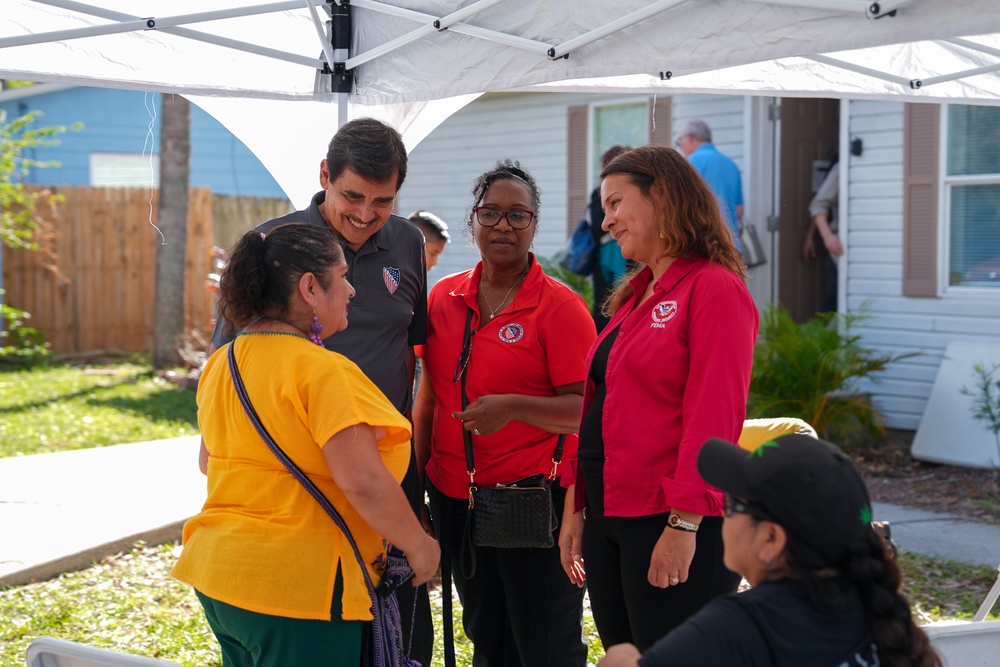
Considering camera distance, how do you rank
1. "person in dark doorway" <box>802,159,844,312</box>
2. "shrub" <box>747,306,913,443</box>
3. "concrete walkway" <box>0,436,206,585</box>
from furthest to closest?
"person in dark doorway" <box>802,159,844,312</box> → "shrub" <box>747,306,913,443</box> → "concrete walkway" <box>0,436,206,585</box>

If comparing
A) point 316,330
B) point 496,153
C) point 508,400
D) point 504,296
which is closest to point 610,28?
point 504,296

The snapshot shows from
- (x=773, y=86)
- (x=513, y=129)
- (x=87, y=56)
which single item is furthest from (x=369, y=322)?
(x=513, y=129)

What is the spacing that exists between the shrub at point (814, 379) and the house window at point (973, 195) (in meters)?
0.81

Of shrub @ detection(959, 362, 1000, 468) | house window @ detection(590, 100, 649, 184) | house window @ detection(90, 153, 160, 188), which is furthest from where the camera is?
house window @ detection(90, 153, 160, 188)

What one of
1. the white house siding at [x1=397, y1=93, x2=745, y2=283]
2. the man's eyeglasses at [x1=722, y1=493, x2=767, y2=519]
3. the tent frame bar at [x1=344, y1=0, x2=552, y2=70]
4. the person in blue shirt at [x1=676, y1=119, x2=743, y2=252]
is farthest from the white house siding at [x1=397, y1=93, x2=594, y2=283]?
the man's eyeglasses at [x1=722, y1=493, x2=767, y2=519]

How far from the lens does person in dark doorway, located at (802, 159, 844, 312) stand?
8.54 metres

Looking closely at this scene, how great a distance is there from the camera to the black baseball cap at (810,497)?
1654 millimetres

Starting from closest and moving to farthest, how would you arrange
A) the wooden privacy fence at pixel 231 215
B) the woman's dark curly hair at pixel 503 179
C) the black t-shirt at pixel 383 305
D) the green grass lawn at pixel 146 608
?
the black t-shirt at pixel 383 305 → the woman's dark curly hair at pixel 503 179 → the green grass lawn at pixel 146 608 → the wooden privacy fence at pixel 231 215

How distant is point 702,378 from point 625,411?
237 mm

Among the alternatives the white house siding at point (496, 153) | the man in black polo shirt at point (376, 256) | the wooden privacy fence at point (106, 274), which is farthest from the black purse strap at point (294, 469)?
the wooden privacy fence at point (106, 274)

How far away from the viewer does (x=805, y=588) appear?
65.9 inches

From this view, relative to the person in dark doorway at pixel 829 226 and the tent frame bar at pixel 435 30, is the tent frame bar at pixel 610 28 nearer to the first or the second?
the tent frame bar at pixel 435 30

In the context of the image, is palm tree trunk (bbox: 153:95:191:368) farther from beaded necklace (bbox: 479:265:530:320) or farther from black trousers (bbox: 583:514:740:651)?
black trousers (bbox: 583:514:740:651)

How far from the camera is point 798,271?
369 inches
